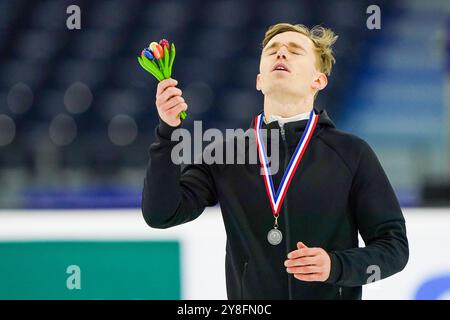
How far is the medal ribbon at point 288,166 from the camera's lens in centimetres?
167

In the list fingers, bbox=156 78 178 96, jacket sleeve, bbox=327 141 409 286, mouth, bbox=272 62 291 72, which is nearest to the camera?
fingers, bbox=156 78 178 96

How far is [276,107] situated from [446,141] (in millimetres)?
2174

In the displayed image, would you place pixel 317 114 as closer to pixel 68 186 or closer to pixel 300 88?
pixel 300 88

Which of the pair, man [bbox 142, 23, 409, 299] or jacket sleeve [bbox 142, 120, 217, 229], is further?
man [bbox 142, 23, 409, 299]

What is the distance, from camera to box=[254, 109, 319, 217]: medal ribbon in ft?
5.49

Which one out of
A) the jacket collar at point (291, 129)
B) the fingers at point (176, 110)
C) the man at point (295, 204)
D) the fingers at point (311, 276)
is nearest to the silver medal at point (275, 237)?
the man at point (295, 204)

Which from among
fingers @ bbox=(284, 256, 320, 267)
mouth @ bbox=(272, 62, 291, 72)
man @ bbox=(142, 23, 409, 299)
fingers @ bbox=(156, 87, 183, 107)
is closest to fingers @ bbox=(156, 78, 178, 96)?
fingers @ bbox=(156, 87, 183, 107)

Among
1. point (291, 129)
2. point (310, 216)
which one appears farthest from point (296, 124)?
point (310, 216)

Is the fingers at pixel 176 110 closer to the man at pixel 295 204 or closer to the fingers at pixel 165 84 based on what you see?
the fingers at pixel 165 84

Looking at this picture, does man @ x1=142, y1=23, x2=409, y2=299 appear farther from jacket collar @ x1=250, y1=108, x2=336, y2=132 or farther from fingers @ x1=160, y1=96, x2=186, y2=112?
fingers @ x1=160, y1=96, x2=186, y2=112

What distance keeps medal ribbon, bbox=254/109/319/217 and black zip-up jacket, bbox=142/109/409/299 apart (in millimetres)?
15

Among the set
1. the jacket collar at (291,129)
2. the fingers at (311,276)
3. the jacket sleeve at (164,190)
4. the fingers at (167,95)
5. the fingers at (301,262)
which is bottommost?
the fingers at (311,276)

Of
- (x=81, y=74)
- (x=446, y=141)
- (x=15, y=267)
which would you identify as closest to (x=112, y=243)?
(x=15, y=267)

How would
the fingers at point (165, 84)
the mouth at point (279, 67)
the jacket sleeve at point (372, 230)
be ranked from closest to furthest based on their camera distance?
the fingers at point (165, 84)
the jacket sleeve at point (372, 230)
the mouth at point (279, 67)
